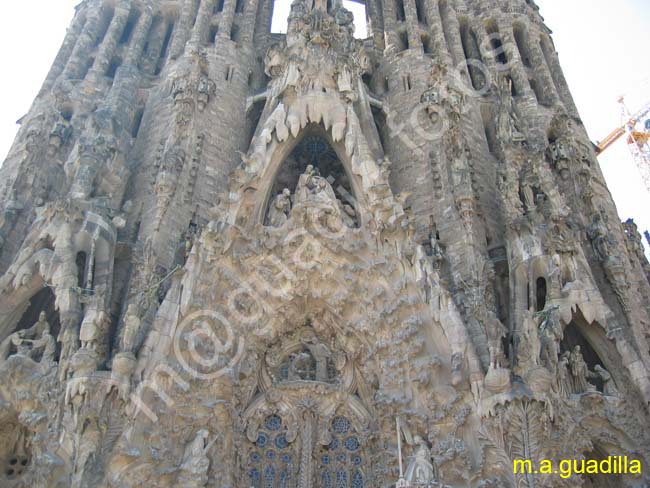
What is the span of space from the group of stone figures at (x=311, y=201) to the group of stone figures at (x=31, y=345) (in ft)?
13.8

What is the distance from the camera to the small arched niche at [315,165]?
1370cm

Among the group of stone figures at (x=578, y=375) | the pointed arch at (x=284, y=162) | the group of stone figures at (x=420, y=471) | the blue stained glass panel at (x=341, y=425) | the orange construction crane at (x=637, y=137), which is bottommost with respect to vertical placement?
the group of stone figures at (x=420, y=471)

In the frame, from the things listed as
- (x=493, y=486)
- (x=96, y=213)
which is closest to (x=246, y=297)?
(x=96, y=213)

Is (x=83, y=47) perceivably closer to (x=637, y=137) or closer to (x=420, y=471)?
(x=420, y=471)

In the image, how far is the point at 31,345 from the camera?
34.4 ft

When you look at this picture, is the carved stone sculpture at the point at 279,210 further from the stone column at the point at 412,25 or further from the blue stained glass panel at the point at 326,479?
the stone column at the point at 412,25

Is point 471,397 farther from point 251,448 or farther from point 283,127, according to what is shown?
point 283,127

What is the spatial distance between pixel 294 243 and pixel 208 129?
4.47 m

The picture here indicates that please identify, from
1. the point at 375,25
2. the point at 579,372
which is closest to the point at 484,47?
the point at 375,25

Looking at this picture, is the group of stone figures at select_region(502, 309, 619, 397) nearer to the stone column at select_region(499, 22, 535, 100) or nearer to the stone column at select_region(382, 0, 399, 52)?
the stone column at select_region(499, 22, 535, 100)

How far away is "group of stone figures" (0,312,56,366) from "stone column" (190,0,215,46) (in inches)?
348

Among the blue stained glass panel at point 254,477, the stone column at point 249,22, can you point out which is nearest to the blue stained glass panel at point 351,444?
the blue stained glass panel at point 254,477

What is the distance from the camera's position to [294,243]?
1198 centimetres

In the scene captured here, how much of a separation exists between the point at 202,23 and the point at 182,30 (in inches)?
21.4
